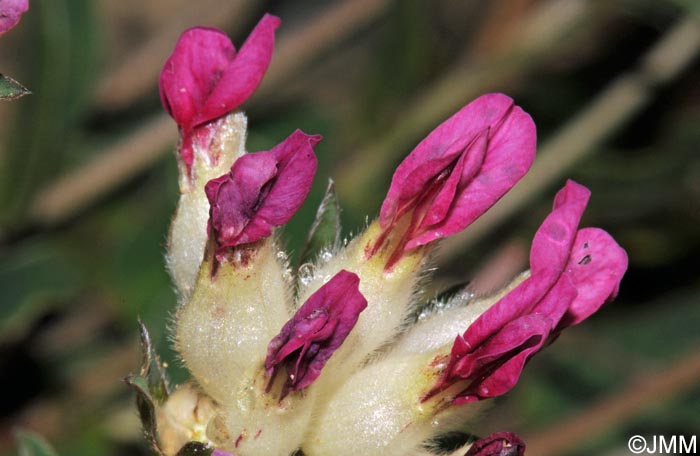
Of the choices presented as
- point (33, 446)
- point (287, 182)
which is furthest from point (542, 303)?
point (33, 446)

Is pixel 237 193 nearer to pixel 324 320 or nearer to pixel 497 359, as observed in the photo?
pixel 324 320

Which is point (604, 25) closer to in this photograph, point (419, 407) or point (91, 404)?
point (91, 404)

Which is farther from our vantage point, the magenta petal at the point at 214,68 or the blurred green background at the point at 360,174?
the blurred green background at the point at 360,174

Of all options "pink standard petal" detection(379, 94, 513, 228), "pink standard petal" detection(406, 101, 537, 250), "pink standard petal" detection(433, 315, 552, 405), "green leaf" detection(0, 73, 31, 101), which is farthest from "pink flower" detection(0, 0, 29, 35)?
"pink standard petal" detection(433, 315, 552, 405)

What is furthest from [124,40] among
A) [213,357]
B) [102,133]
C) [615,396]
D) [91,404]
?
[213,357]

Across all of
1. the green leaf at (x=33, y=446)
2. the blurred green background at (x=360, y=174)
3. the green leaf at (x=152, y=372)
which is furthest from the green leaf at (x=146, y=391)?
the blurred green background at (x=360, y=174)

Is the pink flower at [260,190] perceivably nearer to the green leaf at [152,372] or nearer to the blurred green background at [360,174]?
the green leaf at [152,372]

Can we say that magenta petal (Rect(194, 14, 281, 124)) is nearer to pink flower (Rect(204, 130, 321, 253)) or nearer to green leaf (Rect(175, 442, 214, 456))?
pink flower (Rect(204, 130, 321, 253))
